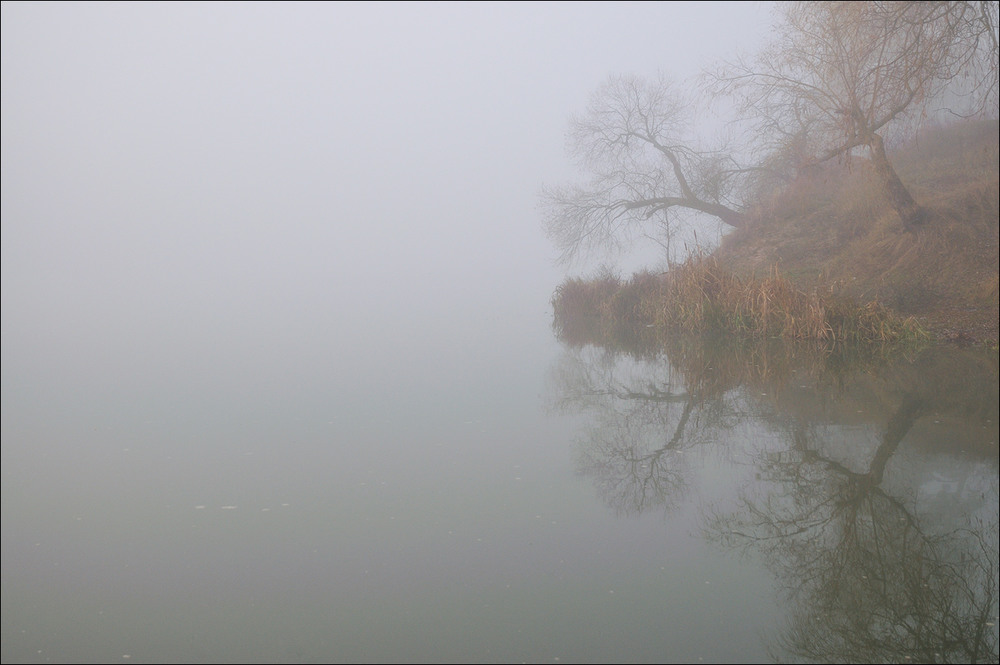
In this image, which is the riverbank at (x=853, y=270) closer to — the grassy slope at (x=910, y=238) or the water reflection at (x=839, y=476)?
the grassy slope at (x=910, y=238)

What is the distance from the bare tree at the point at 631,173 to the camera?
84.0 feet

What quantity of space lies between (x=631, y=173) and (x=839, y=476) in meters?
20.4

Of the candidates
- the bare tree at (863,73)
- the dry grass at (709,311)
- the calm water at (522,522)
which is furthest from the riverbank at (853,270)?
the calm water at (522,522)

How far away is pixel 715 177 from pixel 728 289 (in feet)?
34.4

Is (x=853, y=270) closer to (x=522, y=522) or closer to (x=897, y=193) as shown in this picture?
(x=897, y=193)

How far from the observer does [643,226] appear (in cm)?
2650

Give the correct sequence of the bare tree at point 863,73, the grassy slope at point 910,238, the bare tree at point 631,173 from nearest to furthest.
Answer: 1. the bare tree at point 863,73
2. the grassy slope at point 910,238
3. the bare tree at point 631,173

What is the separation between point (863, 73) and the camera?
1546cm

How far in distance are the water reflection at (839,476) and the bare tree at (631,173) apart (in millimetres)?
13950

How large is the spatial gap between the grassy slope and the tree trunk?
0.24 meters

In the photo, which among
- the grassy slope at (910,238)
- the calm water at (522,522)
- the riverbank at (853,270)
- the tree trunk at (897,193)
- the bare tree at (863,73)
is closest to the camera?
the calm water at (522,522)

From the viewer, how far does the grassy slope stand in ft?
44.6

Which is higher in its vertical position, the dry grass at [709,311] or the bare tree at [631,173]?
the bare tree at [631,173]

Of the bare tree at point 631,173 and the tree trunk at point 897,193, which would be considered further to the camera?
the bare tree at point 631,173
